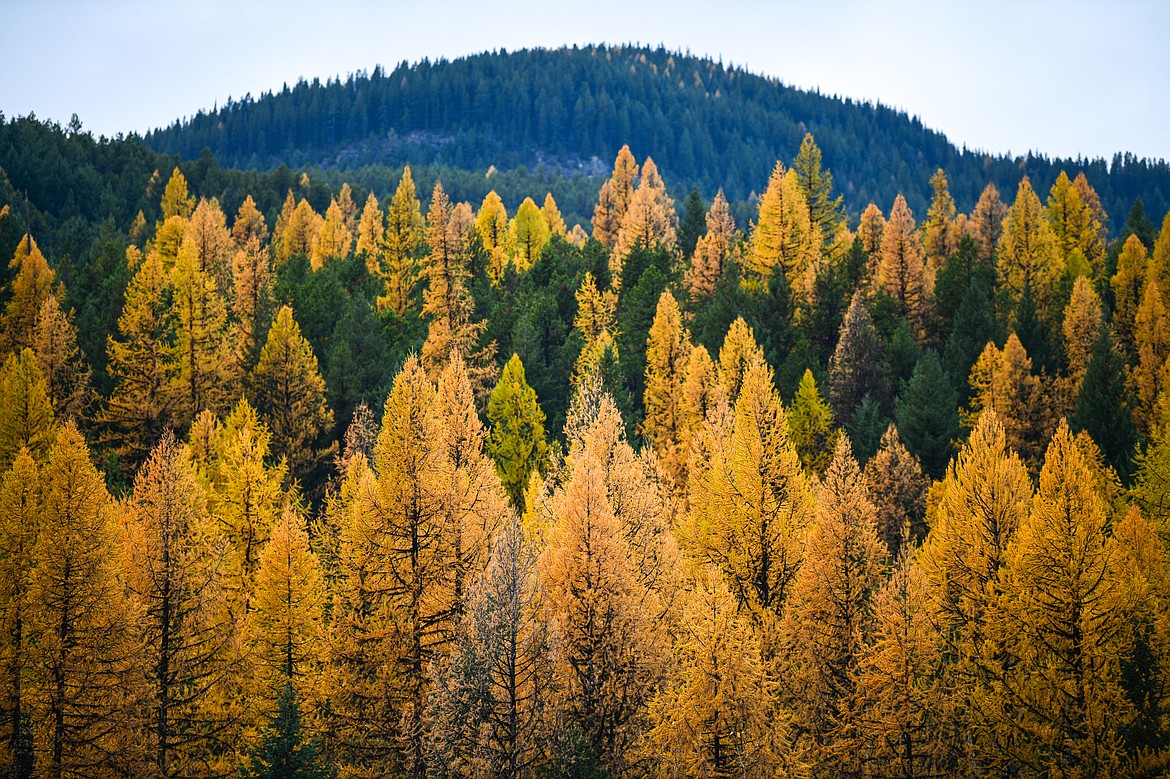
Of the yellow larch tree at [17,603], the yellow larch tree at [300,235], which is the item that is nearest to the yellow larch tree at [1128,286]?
the yellow larch tree at [17,603]

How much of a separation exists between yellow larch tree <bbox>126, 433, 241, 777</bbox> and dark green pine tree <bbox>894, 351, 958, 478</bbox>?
105 ft

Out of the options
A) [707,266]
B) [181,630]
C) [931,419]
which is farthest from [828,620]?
[707,266]

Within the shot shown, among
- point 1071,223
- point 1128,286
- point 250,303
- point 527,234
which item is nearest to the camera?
point 1128,286

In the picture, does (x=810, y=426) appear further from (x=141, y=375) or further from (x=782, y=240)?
(x=141, y=375)

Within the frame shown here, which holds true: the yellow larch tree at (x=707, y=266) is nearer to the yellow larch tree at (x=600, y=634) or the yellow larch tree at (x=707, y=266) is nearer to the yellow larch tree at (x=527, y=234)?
the yellow larch tree at (x=527, y=234)

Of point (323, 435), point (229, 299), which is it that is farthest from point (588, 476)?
point (229, 299)

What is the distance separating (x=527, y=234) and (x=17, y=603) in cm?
5463

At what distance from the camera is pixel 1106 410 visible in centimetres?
4488

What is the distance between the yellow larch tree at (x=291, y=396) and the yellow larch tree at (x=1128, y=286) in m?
47.7

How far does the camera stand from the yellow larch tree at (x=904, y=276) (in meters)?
61.5

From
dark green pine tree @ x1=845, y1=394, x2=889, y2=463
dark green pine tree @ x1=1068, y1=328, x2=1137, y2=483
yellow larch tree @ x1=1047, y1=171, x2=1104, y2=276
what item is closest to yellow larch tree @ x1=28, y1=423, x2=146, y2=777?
dark green pine tree @ x1=845, y1=394, x2=889, y2=463

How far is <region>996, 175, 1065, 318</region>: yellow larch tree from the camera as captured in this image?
64375mm

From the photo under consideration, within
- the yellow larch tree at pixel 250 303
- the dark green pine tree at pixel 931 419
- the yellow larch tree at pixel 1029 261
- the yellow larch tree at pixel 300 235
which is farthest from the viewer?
the yellow larch tree at pixel 300 235

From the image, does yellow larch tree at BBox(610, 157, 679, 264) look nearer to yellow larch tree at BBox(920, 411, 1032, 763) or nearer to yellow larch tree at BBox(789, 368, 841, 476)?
A: yellow larch tree at BBox(789, 368, 841, 476)
